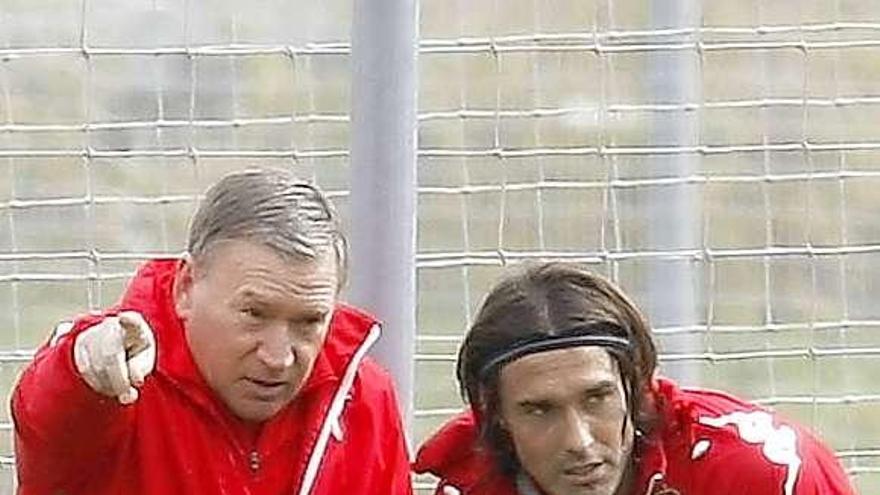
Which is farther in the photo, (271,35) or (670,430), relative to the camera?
(271,35)

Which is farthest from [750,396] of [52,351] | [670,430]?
[52,351]

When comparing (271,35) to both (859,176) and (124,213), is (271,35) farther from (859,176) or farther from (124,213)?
(859,176)

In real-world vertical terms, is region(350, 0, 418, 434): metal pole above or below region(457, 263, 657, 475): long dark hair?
above

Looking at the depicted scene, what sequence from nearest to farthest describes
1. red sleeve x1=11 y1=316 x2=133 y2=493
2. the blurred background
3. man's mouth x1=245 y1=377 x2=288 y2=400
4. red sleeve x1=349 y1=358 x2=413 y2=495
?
red sleeve x1=11 y1=316 x2=133 y2=493
man's mouth x1=245 y1=377 x2=288 y2=400
red sleeve x1=349 y1=358 x2=413 y2=495
the blurred background

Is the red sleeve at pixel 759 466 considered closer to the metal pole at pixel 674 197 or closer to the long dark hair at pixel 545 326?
the long dark hair at pixel 545 326

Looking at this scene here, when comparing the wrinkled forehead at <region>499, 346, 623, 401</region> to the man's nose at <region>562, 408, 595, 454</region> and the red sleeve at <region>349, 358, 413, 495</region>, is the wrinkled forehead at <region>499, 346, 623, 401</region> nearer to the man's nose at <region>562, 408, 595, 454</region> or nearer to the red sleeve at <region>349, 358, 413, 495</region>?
the man's nose at <region>562, 408, 595, 454</region>

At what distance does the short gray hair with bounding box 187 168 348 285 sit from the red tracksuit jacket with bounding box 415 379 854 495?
33cm

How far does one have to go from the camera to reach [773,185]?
3473 millimetres

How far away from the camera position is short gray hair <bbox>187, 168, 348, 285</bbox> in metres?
2.57

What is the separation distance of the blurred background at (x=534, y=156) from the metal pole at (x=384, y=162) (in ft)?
0.46

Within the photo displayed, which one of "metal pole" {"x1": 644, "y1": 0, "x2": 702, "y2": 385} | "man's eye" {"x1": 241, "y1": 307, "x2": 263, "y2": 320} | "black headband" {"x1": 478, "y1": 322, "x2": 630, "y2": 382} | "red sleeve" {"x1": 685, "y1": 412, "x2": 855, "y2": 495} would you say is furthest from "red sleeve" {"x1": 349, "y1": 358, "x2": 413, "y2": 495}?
"metal pole" {"x1": 644, "y1": 0, "x2": 702, "y2": 385}

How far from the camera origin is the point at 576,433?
8.68 ft

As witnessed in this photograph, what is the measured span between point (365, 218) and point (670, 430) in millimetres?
486

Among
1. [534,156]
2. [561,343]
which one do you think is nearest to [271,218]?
[561,343]
